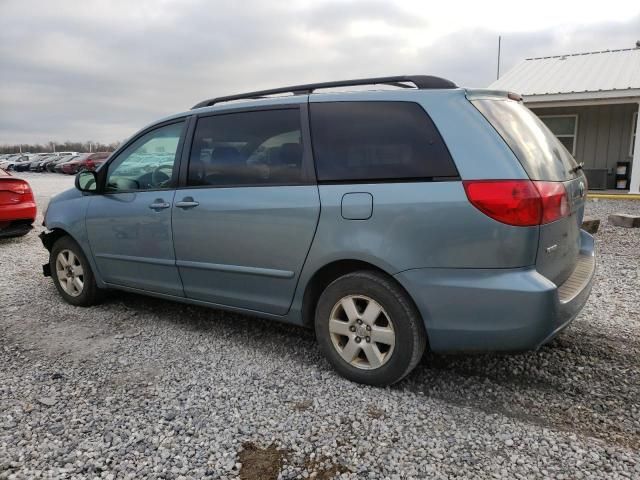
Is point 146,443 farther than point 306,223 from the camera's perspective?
No

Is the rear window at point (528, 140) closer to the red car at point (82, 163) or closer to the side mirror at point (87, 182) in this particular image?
the side mirror at point (87, 182)

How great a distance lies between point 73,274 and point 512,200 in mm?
4020

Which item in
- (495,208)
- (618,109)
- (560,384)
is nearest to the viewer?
(495,208)

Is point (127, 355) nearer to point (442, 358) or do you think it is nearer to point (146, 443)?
point (146, 443)

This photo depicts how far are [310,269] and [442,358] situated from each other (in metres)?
1.16

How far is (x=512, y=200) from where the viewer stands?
253 cm

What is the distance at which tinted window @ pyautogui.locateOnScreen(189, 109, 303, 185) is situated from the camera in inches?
129

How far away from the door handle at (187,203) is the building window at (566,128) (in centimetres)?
1289

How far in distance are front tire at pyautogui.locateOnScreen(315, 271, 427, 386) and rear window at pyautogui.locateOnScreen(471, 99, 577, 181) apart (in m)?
0.99

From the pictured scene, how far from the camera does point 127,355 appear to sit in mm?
3648

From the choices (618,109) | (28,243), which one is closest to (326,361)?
(28,243)

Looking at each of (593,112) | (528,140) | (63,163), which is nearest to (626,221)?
(528,140)

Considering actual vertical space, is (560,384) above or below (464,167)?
below

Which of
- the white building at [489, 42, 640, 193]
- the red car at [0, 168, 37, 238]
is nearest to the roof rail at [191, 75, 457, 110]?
the red car at [0, 168, 37, 238]
